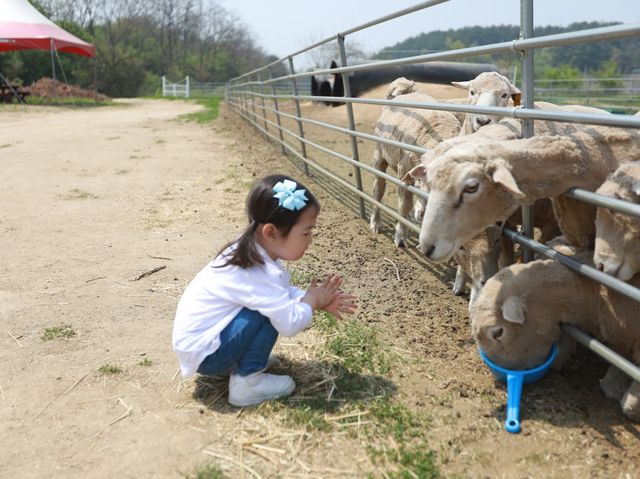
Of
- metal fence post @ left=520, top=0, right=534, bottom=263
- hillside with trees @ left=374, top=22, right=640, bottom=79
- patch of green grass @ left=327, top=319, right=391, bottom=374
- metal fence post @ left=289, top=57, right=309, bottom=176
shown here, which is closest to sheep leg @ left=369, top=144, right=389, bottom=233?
metal fence post @ left=289, top=57, right=309, bottom=176

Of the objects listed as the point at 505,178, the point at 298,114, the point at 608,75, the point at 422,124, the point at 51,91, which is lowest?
the point at 505,178

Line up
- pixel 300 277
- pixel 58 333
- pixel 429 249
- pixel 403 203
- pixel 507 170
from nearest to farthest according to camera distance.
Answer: pixel 507 170 → pixel 429 249 → pixel 58 333 → pixel 300 277 → pixel 403 203

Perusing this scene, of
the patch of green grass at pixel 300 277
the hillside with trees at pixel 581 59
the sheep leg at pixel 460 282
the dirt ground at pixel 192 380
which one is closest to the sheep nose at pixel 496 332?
the dirt ground at pixel 192 380

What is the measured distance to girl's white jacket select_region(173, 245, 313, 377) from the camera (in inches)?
92.4

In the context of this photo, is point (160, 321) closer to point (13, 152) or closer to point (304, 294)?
point (304, 294)

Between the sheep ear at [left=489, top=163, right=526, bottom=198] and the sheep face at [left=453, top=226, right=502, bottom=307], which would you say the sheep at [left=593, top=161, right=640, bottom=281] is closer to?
the sheep ear at [left=489, top=163, right=526, bottom=198]

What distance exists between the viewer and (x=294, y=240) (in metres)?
2.50

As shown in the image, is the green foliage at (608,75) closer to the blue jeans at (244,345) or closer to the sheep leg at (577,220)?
the sheep leg at (577,220)

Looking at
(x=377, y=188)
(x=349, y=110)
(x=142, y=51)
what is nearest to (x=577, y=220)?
(x=377, y=188)

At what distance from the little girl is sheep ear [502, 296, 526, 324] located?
0.65 meters

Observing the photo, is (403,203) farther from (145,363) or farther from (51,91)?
(51,91)

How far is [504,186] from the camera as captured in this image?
223cm

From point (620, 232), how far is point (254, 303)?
1422 mm

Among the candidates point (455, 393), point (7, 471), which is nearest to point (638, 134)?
point (455, 393)
